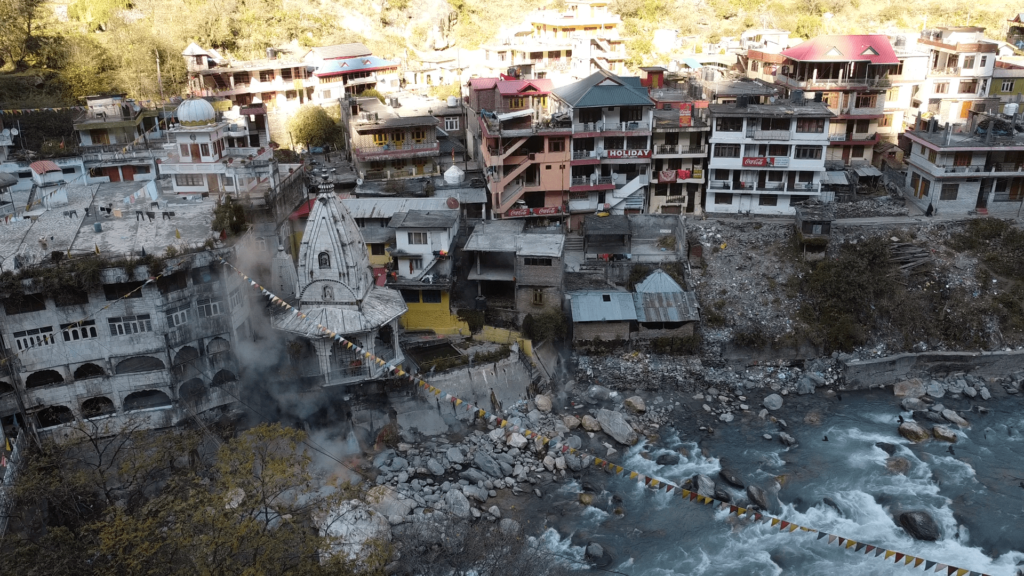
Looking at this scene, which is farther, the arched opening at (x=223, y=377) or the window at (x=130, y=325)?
the arched opening at (x=223, y=377)

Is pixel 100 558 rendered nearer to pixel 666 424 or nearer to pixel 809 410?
pixel 666 424

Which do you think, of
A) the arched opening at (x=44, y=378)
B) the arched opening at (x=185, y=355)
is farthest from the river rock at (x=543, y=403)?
the arched opening at (x=44, y=378)

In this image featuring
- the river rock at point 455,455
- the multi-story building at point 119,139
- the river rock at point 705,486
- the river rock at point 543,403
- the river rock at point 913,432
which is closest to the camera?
the river rock at point 705,486

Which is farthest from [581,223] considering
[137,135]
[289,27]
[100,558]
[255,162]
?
[289,27]

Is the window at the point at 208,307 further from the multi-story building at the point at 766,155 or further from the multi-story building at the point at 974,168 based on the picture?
the multi-story building at the point at 974,168

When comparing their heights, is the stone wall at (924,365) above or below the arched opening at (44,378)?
below

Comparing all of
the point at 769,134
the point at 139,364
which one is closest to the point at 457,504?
the point at 139,364

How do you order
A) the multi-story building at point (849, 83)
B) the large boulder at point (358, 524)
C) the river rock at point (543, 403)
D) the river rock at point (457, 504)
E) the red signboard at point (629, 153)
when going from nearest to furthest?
the large boulder at point (358, 524) → the river rock at point (457, 504) → the river rock at point (543, 403) → the red signboard at point (629, 153) → the multi-story building at point (849, 83)
